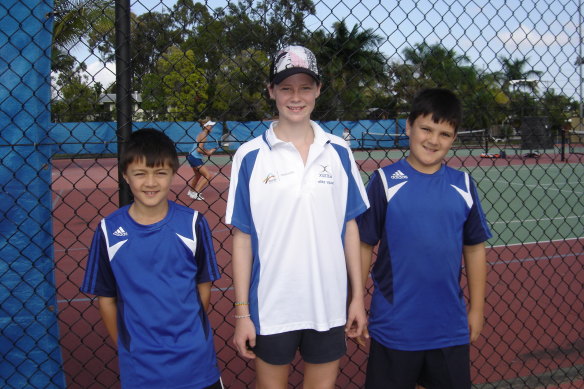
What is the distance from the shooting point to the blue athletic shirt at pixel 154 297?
5.93ft

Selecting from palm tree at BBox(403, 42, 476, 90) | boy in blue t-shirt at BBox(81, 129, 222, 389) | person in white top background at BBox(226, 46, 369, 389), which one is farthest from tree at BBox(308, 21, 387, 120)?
boy in blue t-shirt at BBox(81, 129, 222, 389)

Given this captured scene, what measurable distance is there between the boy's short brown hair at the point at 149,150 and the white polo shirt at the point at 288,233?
286mm

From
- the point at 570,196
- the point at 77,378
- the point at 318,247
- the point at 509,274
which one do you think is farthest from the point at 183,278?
the point at 570,196

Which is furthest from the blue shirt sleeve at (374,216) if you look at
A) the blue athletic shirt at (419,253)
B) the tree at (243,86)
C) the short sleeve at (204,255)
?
the tree at (243,86)

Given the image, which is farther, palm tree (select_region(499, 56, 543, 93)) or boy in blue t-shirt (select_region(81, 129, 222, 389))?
palm tree (select_region(499, 56, 543, 93))

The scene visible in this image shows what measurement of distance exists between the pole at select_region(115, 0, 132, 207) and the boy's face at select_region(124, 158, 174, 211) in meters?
0.19

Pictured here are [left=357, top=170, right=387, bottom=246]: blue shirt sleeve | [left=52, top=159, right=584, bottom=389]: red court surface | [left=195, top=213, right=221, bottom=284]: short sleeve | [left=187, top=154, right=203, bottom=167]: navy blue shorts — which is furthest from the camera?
[left=187, top=154, right=203, bottom=167]: navy blue shorts

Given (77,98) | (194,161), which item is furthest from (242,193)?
(194,161)

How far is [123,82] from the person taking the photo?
2105 mm

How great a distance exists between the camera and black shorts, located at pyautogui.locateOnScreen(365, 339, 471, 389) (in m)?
2.01

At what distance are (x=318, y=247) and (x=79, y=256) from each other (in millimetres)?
5290

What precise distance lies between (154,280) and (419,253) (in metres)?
1.05

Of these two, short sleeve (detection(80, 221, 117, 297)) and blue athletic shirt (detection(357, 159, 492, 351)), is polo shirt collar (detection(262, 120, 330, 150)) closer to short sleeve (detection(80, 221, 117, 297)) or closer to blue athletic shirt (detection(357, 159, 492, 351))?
blue athletic shirt (detection(357, 159, 492, 351))

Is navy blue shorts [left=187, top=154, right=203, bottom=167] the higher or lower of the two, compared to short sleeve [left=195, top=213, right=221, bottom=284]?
higher
